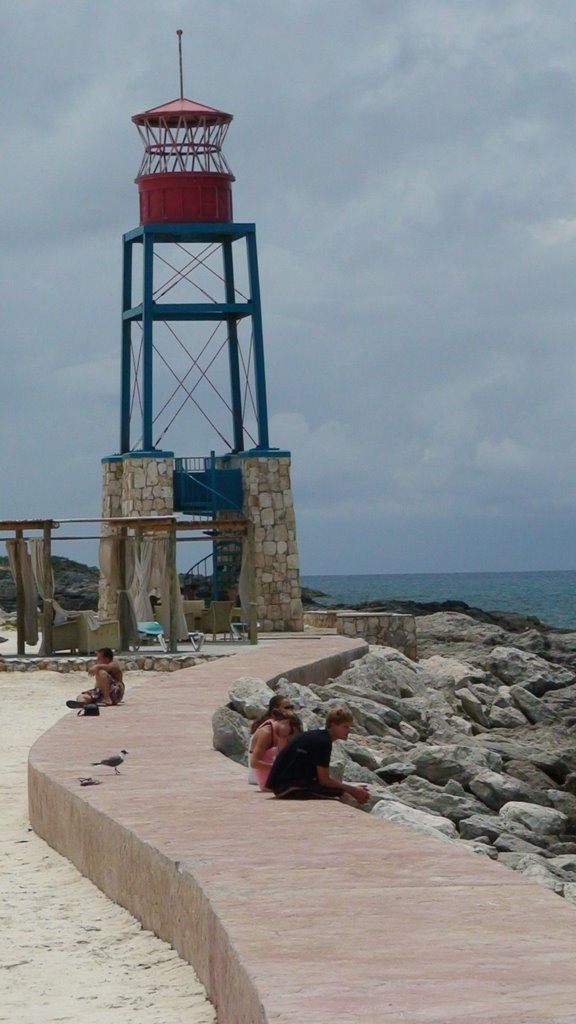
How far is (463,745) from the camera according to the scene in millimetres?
15258

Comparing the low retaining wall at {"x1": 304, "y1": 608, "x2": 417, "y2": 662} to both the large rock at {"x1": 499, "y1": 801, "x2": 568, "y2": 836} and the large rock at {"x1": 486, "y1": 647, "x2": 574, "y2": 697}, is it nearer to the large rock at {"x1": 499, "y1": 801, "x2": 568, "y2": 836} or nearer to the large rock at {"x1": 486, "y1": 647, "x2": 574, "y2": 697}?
the large rock at {"x1": 486, "y1": 647, "x2": 574, "y2": 697}

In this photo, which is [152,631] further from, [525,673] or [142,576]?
[525,673]

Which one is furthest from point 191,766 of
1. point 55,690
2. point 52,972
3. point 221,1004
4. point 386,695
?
point 55,690

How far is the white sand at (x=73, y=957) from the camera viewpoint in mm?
6176

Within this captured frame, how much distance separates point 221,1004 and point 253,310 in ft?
75.0

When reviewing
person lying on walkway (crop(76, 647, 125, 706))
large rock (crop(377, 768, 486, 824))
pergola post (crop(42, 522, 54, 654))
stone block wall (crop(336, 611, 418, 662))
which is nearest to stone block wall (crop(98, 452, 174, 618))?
stone block wall (crop(336, 611, 418, 662))

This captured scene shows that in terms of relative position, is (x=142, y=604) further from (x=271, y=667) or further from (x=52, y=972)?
(x=52, y=972)

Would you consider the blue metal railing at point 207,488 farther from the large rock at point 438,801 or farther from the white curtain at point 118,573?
the large rock at point 438,801

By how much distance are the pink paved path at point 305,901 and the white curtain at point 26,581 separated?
13137mm

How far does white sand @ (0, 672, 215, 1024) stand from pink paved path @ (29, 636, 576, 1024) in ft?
0.32

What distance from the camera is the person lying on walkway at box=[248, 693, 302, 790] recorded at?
9695 mm

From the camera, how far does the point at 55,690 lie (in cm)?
2039

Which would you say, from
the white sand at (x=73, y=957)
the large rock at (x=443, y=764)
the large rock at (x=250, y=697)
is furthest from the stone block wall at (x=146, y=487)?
the white sand at (x=73, y=957)

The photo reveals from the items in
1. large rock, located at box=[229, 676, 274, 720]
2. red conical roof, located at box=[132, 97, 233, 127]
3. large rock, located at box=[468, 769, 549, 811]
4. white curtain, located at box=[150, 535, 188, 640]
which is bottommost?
large rock, located at box=[468, 769, 549, 811]
